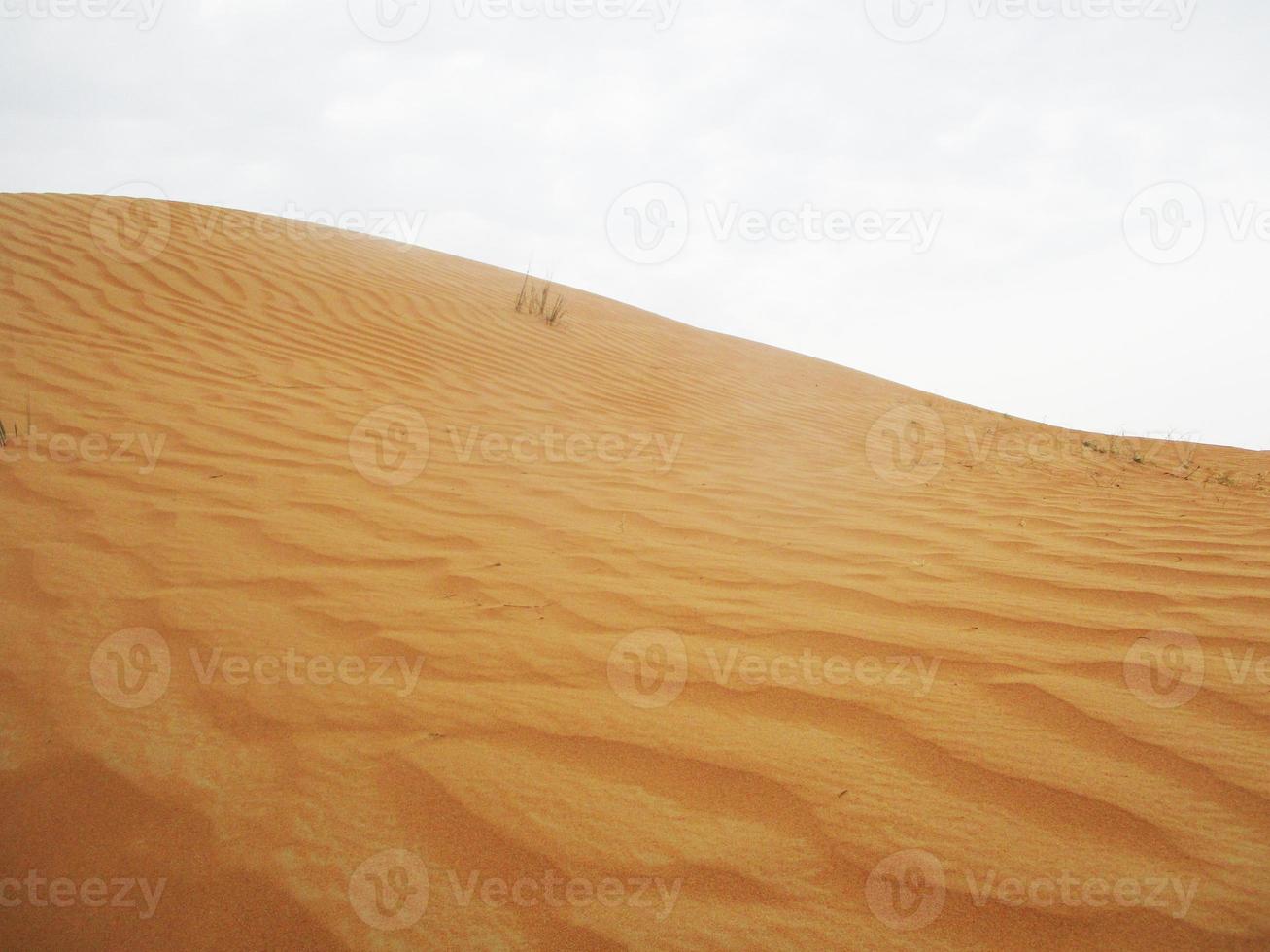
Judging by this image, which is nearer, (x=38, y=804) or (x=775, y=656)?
(x=38, y=804)

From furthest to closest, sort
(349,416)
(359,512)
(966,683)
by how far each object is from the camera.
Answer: (349,416)
(359,512)
(966,683)

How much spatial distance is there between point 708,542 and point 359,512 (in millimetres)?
1341

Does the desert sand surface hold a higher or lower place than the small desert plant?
lower

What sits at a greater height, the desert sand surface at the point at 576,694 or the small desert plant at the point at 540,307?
the small desert plant at the point at 540,307

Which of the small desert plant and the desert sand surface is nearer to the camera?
the desert sand surface

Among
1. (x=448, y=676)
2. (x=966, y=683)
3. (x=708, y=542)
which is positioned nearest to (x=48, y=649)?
(x=448, y=676)

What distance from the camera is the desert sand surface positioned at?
112 centimetres

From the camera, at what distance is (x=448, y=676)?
5.62 ft

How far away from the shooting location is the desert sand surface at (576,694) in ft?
3.69

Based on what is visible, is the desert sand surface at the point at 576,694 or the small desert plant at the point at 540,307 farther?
the small desert plant at the point at 540,307

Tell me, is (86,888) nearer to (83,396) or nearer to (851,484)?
(83,396)

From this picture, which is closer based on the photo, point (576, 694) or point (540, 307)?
point (576, 694)

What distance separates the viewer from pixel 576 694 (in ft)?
5.48

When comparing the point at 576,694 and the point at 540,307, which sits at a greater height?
the point at 540,307
